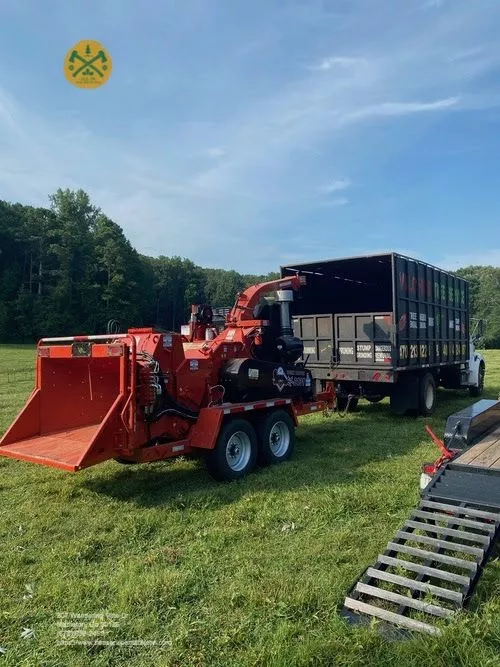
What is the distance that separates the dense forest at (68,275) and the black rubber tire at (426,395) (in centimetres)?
3886

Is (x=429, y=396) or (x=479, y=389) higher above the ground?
(x=429, y=396)

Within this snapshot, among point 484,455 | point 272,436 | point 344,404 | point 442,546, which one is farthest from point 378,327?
point 442,546

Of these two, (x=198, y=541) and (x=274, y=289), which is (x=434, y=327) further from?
(x=198, y=541)

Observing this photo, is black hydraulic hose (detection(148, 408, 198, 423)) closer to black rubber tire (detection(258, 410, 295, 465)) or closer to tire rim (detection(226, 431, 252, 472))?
tire rim (detection(226, 431, 252, 472))

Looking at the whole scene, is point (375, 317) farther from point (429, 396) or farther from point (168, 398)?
point (168, 398)

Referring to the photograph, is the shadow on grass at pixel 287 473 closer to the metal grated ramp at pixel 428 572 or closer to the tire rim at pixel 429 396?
the tire rim at pixel 429 396

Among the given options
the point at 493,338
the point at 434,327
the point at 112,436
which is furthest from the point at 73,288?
the point at 112,436

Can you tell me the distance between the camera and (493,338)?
62.3 metres

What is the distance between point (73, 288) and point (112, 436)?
181 feet

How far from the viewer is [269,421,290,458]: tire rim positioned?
7480 mm

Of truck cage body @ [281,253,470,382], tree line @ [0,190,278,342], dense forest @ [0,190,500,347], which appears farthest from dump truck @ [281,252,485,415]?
tree line @ [0,190,278,342]

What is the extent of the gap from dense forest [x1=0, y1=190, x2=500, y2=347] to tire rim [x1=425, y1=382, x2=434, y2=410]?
38880 millimetres

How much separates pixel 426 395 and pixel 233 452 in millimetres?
5729

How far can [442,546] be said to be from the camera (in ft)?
12.2
